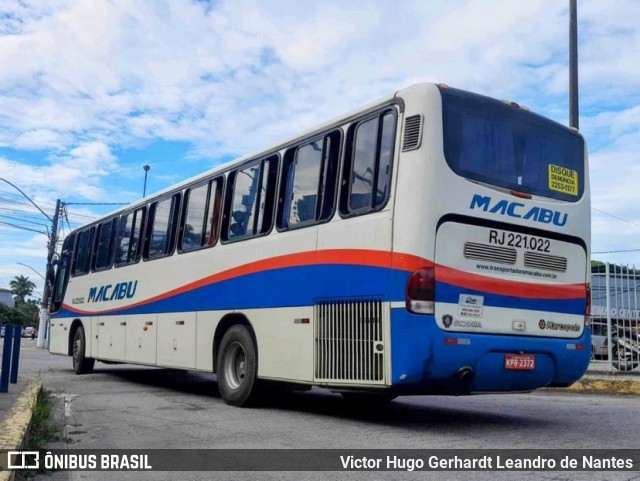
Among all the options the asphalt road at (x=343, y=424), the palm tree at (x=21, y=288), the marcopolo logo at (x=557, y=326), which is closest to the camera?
the asphalt road at (x=343, y=424)

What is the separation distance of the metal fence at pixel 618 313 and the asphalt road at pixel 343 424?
224cm

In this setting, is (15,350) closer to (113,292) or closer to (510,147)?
(113,292)

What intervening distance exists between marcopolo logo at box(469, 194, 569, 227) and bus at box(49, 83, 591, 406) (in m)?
0.02

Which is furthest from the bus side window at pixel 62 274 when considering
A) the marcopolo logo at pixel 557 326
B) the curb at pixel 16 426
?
the marcopolo logo at pixel 557 326

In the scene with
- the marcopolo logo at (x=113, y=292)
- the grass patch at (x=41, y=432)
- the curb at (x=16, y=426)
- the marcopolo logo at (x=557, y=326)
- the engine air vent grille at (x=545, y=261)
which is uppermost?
the engine air vent grille at (x=545, y=261)

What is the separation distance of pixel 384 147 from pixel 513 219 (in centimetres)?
157

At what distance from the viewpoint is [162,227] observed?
12.6 m

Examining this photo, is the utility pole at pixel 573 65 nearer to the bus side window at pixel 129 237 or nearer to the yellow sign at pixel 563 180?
the yellow sign at pixel 563 180

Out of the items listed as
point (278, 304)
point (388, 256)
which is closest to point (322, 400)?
point (278, 304)

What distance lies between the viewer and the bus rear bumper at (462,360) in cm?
675

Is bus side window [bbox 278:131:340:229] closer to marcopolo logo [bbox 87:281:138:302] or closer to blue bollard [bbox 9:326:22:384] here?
blue bollard [bbox 9:326:22:384]

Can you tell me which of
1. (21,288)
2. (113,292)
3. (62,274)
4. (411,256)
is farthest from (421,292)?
(21,288)

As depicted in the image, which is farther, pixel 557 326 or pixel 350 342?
pixel 557 326

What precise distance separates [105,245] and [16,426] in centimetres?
955
